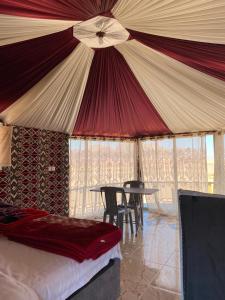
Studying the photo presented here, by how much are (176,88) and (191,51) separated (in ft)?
3.26

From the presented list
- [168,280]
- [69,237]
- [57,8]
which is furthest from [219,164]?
[57,8]

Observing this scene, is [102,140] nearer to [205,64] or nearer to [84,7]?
[205,64]

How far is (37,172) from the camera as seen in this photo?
4648 millimetres

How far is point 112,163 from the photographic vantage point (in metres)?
6.11

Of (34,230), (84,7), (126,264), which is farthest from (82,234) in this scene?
(84,7)

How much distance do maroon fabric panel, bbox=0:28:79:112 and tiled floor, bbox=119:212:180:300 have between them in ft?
8.88

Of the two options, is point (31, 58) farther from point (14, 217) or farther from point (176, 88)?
point (176, 88)

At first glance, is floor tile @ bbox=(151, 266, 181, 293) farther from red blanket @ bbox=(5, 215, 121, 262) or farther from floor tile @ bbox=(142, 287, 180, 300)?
red blanket @ bbox=(5, 215, 121, 262)

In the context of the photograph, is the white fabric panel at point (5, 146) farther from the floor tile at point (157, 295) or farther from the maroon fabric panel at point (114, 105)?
the floor tile at point (157, 295)

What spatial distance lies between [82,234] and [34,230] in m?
0.46

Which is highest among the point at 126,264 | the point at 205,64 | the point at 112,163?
the point at 205,64

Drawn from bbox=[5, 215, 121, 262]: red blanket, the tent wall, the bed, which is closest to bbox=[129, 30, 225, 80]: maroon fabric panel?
bbox=[5, 215, 121, 262]: red blanket

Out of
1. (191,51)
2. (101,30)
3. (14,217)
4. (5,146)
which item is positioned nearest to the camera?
(101,30)

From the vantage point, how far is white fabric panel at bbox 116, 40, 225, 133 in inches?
107
